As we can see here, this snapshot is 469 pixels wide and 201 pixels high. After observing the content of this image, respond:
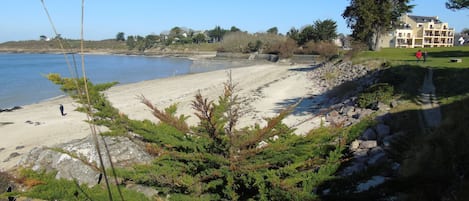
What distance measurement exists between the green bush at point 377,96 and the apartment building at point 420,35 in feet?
231

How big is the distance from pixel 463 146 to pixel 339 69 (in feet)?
90.7

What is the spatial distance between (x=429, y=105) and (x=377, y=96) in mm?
2420

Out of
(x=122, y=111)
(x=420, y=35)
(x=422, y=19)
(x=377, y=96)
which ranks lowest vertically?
(x=122, y=111)

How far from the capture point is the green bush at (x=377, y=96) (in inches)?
608

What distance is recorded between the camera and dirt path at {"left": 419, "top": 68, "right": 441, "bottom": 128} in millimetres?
11558

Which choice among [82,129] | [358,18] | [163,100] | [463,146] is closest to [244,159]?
[463,146]

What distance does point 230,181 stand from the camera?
341 centimetres

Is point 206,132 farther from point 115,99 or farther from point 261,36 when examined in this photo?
point 261,36

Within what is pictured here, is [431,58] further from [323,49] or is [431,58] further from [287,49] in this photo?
[287,49]

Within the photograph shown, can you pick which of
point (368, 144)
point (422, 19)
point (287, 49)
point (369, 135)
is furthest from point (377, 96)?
point (422, 19)

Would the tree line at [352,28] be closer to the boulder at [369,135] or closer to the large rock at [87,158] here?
the boulder at [369,135]

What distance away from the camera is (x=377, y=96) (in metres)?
15.8

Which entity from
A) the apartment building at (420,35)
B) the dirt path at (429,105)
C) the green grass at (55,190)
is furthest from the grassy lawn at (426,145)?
the apartment building at (420,35)

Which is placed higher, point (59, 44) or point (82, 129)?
→ point (59, 44)
